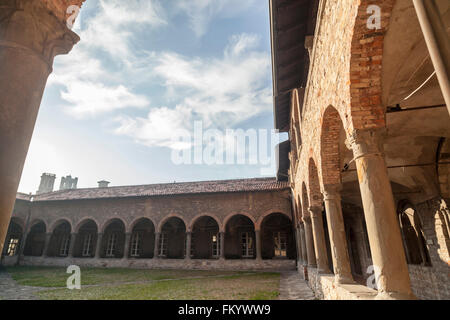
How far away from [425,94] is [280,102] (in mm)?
7386

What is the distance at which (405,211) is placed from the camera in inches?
372

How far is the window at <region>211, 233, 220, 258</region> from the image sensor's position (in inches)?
754

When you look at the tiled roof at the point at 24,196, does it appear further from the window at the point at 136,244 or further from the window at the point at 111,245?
the window at the point at 136,244

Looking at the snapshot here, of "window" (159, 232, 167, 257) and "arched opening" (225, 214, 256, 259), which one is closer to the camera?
"arched opening" (225, 214, 256, 259)

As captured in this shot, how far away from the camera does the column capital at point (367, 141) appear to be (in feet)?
10.8

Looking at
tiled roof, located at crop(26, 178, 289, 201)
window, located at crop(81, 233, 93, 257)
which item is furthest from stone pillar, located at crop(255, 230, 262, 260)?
window, located at crop(81, 233, 93, 257)

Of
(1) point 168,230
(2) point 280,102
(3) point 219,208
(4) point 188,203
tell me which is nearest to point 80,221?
(1) point 168,230

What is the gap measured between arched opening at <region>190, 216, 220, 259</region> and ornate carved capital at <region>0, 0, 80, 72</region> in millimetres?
17939

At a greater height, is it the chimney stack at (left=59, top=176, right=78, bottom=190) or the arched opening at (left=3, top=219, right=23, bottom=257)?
the chimney stack at (left=59, top=176, right=78, bottom=190)

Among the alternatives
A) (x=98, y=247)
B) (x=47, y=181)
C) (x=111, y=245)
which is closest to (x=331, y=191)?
(x=98, y=247)

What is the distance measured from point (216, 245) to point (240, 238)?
2.00 m

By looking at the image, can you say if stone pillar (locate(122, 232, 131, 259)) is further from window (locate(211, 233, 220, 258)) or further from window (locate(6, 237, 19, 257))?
window (locate(6, 237, 19, 257))
